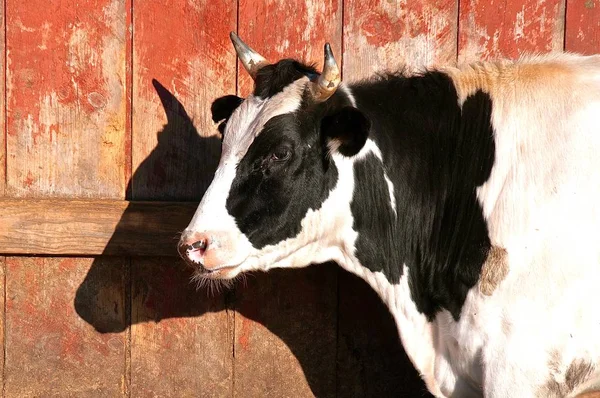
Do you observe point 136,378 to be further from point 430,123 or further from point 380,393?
point 430,123

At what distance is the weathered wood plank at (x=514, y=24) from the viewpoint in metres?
4.81

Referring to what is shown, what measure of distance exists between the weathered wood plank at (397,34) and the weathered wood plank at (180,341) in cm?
147

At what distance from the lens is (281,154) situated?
12.6 ft

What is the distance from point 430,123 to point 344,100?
397 mm

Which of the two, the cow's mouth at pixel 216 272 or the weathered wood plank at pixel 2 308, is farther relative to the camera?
the weathered wood plank at pixel 2 308

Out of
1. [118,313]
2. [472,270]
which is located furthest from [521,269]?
[118,313]

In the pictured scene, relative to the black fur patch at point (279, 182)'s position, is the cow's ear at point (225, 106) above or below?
above

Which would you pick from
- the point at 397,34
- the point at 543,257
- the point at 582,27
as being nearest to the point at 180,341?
the point at 397,34

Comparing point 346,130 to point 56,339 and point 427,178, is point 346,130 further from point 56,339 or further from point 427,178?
point 56,339

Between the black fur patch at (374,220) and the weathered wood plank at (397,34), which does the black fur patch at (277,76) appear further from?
→ the weathered wood plank at (397,34)

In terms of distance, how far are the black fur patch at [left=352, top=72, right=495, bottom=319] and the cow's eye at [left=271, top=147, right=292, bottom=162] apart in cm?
34

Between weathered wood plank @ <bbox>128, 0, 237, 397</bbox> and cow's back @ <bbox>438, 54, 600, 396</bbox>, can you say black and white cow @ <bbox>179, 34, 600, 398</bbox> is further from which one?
weathered wood plank @ <bbox>128, 0, 237, 397</bbox>

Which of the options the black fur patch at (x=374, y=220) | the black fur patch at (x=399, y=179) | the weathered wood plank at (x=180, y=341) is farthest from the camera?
the weathered wood plank at (x=180, y=341)

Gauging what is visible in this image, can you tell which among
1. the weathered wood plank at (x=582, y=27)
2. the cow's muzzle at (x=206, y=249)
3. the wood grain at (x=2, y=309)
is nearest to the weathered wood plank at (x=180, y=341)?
the wood grain at (x=2, y=309)
